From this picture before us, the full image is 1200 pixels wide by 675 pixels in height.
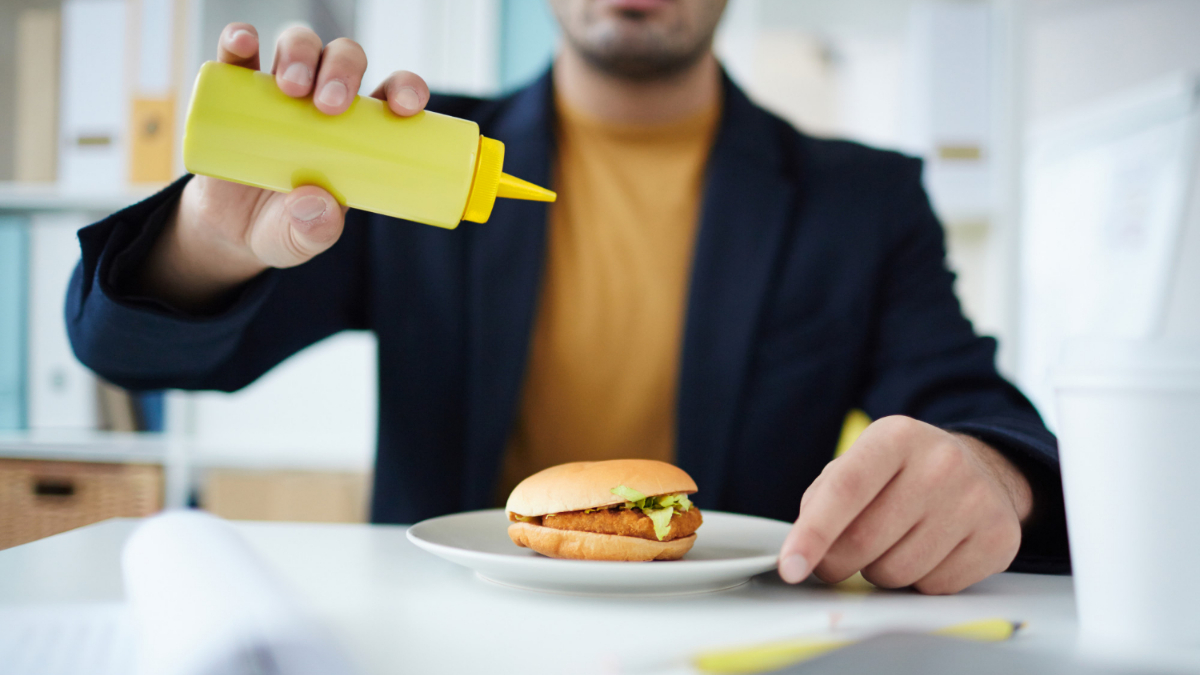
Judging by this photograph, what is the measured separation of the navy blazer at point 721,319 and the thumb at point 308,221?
0.43m

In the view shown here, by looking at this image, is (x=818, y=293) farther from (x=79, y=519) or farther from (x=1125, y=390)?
(x=79, y=519)

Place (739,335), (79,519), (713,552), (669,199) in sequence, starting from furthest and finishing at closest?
1. (79,519)
2. (669,199)
3. (739,335)
4. (713,552)

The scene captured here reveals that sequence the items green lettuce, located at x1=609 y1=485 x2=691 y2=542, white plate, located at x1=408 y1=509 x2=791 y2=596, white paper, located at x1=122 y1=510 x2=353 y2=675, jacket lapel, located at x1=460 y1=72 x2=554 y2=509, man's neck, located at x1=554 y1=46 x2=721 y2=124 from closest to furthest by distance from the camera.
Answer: white paper, located at x1=122 y1=510 x2=353 y2=675
white plate, located at x1=408 y1=509 x2=791 y2=596
green lettuce, located at x1=609 y1=485 x2=691 y2=542
jacket lapel, located at x1=460 y1=72 x2=554 y2=509
man's neck, located at x1=554 y1=46 x2=721 y2=124

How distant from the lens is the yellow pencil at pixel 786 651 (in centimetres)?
35

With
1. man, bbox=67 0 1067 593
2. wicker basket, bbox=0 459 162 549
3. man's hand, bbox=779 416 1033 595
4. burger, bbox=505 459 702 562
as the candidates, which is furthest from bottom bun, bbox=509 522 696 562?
wicker basket, bbox=0 459 162 549

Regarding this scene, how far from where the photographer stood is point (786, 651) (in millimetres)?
367

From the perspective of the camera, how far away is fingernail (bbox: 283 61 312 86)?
0.46m

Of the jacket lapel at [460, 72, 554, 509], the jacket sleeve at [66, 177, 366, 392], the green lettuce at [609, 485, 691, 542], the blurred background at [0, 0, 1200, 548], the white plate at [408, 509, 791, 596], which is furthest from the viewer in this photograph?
the blurred background at [0, 0, 1200, 548]

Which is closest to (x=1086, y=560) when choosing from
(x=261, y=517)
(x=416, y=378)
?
(x=416, y=378)

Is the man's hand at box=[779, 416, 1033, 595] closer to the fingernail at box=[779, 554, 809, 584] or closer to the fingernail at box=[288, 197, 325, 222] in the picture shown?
the fingernail at box=[779, 554, 809, 584]

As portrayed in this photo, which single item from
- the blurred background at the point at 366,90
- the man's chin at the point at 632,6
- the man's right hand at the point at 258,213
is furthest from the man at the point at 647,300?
the blurred background at the point at 366,90

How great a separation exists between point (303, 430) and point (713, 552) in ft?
5.93

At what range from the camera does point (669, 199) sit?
4.23 ft

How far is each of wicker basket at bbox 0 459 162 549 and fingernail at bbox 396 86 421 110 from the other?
1.84 meters
